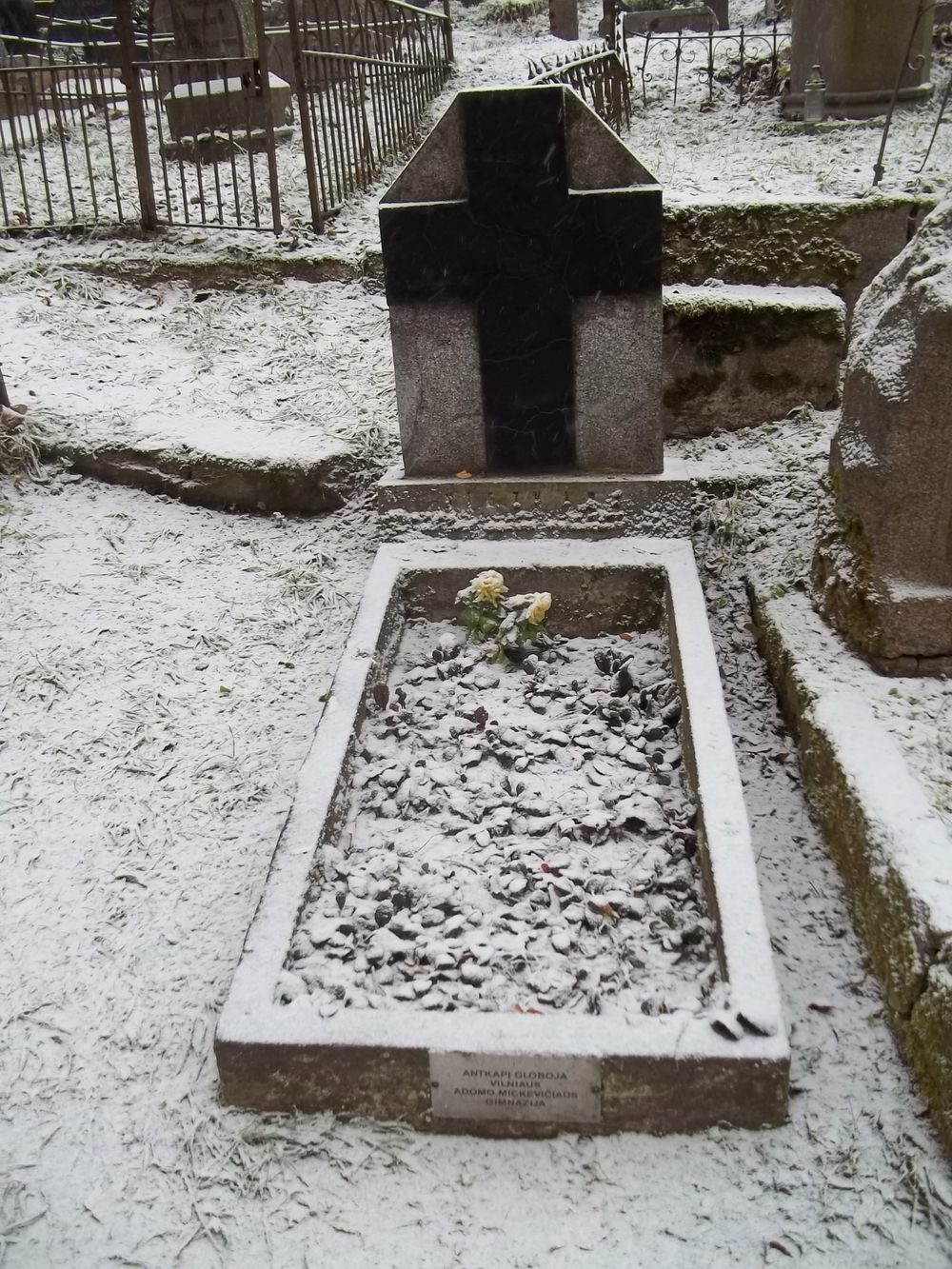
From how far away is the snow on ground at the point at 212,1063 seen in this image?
199cm

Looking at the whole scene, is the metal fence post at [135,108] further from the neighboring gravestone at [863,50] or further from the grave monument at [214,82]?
the neighboring gravestone at [863,50]

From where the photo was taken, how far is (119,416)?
4.88m

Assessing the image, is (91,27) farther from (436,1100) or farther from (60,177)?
(436,1100)

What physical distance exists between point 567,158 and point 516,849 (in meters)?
→ 2.35

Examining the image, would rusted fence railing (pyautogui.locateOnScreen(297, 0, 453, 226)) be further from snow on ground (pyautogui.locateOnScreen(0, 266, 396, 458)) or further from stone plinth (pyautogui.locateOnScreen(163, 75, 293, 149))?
snow on ground (pyautogui.locateOnScreen(0, 266, 396, 458))

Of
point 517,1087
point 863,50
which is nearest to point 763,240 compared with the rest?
point 863,50

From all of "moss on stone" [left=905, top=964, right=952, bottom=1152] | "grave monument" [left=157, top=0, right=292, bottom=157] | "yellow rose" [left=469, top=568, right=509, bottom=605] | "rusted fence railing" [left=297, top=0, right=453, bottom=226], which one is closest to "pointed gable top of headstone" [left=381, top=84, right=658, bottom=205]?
"yellow rose" [left=469, top=568, right=509, bottom=605]

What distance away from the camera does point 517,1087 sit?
2096 mm

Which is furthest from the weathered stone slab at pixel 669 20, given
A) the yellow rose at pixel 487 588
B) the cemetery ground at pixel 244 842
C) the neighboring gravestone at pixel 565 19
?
the yellow rose at pixel 487 588

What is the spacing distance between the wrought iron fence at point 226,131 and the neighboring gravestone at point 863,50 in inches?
130

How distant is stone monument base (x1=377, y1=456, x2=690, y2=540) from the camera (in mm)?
3916

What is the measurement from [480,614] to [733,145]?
6031mm

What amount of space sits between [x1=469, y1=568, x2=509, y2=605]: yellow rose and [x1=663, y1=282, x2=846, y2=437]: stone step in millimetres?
1656

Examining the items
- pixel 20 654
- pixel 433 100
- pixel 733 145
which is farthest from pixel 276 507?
pixel 433 100
